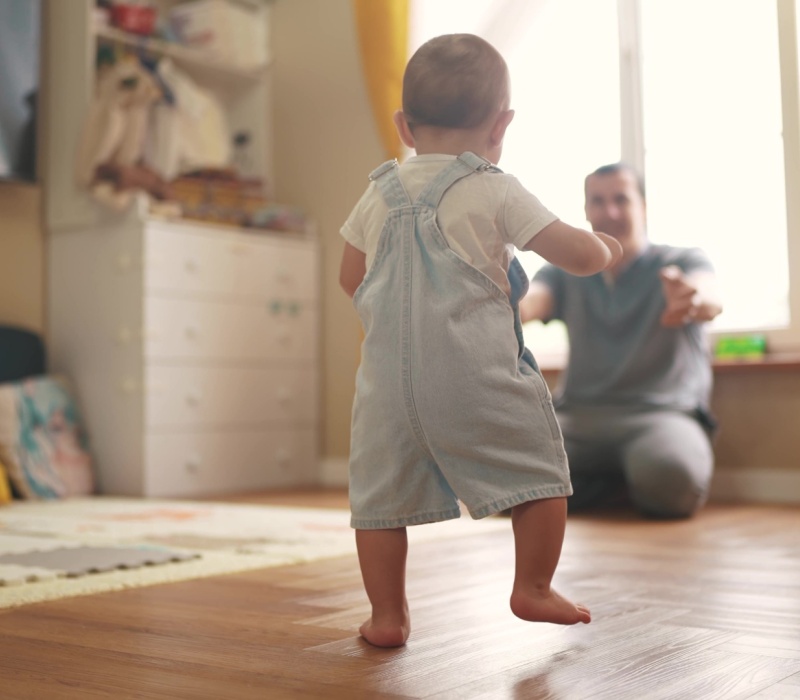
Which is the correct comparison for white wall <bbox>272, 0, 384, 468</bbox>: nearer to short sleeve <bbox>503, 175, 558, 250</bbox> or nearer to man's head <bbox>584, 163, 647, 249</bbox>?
man's head <bbox>584, 163, 647, 249</bbox>

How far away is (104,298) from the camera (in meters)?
3.48

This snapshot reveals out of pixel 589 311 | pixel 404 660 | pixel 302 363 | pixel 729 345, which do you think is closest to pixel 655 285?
pixel 589 311

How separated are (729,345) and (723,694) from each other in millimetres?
2331

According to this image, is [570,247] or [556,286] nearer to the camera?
[570,247]

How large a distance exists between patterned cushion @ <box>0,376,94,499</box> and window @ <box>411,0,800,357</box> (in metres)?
1.54

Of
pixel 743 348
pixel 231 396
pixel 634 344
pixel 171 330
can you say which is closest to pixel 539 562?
pixel 634 344

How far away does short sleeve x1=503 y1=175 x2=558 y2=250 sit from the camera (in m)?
1.23

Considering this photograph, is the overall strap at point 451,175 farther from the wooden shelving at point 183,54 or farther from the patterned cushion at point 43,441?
the wooden shelving at point 183,54

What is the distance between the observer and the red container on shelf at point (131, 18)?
12.0 feet

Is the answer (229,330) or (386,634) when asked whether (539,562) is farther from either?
(229,330)

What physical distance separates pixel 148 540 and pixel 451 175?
4.21 ft

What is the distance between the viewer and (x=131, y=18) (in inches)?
144

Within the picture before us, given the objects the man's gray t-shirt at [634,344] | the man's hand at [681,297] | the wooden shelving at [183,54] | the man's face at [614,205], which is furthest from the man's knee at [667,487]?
the wooden shelving at [183,54]

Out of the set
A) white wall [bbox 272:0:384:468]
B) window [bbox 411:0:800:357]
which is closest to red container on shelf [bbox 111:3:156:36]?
white wall [bbox 272:0:384:468]
